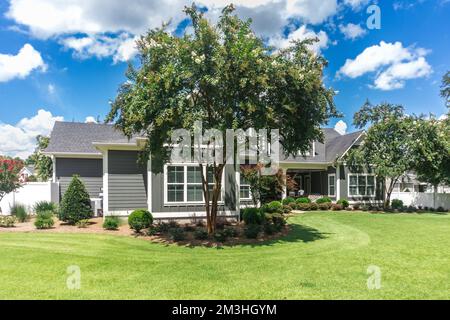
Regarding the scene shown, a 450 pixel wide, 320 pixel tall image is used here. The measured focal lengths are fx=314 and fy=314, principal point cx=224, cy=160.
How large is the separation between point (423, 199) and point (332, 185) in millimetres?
7440

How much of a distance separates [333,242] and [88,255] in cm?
746

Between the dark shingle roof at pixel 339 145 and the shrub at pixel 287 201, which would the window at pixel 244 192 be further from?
the dark shingle roof at pixel 339 145

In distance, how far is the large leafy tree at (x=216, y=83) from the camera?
8875mm

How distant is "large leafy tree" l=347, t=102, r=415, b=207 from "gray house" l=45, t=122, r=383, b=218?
1.16 meters

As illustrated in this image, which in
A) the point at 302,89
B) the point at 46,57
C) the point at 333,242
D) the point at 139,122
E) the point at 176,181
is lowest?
the point at 333,242

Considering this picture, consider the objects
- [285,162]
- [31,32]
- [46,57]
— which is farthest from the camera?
[285,162]

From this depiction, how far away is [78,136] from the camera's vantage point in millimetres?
19859

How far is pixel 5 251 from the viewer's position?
27.8ft

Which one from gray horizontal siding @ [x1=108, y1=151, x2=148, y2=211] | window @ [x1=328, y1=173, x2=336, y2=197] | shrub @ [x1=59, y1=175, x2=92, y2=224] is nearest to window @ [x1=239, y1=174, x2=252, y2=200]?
gray horizontal siding @ [x1=108, y1=151, x2=148, y2=211]

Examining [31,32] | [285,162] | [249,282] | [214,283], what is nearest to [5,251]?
[214,283]

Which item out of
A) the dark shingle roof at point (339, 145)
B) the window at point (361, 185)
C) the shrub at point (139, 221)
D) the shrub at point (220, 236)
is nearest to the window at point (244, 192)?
the shrub at point (220, 236)

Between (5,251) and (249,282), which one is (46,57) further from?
(249,282)

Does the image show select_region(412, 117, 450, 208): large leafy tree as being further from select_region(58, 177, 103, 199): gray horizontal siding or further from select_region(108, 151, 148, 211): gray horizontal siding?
select_region(58, 177, 103, 199): gray horizontal siding

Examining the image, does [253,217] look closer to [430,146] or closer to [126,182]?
[126,182]
